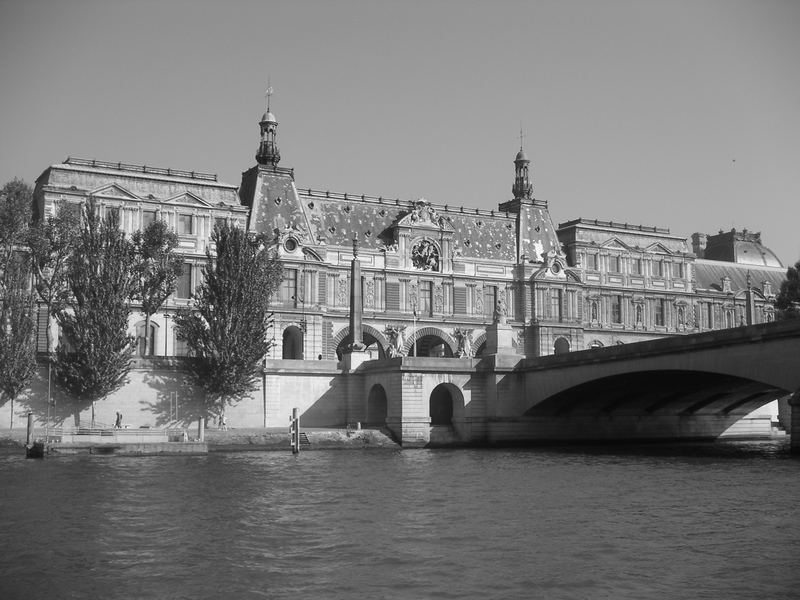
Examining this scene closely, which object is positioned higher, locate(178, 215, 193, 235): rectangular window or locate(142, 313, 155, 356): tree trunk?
locate(178, 215, 193, 235): rectangular window

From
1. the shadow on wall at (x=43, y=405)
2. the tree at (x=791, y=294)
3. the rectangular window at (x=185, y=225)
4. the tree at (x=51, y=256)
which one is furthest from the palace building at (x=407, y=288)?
the tree at (x=791, y=294)

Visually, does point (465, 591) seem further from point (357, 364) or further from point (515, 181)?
point (515, 181)

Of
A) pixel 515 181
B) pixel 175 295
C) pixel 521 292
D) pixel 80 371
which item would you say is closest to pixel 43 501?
pixel 80 371

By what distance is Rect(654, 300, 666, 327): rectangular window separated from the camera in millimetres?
120875

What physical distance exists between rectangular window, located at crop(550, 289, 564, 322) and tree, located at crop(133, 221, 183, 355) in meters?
41.1

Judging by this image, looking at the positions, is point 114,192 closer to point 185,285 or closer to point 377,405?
point 185,285

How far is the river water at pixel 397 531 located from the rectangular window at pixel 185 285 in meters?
35.6

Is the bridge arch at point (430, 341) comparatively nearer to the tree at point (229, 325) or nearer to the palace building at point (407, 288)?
the palace building at point (407, 288)

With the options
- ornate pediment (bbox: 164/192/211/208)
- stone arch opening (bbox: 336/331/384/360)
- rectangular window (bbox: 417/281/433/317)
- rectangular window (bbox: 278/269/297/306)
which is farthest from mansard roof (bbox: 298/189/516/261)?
ornate pediment (bbox: 164/192/211/208)

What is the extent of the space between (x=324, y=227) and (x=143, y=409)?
99.9 ft

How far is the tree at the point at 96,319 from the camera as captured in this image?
7388 centimetres

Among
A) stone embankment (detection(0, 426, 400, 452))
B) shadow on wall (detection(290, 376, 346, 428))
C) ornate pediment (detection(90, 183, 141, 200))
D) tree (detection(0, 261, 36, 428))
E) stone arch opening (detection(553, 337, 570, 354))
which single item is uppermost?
ornate pediment (detection(90, 183, 141, 200))

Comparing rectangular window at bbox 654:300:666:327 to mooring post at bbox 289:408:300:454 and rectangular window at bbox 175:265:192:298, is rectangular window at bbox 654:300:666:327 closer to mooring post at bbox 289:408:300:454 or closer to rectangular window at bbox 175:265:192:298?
rectangular window at bbox 175:265:192:298

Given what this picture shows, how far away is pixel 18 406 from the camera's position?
73.2 metres
